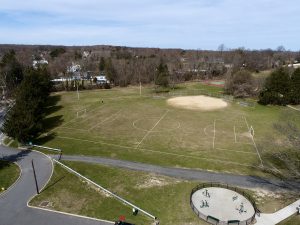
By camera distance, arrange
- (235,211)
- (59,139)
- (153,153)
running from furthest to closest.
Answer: (59,139) < (153,153) < (235,211)

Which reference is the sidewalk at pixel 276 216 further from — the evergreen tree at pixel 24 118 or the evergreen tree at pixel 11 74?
the evergreen tree at pixel 11 74

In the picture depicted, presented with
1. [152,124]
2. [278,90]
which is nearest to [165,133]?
[152,124]

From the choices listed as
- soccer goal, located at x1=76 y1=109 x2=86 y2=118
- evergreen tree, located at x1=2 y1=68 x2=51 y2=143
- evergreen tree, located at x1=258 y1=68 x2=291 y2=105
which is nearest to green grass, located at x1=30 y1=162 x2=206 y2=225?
evergreen tree, located at x1=2 y1=68 x2=51 y2=143

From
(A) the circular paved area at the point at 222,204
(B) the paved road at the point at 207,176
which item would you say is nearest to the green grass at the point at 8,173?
(B) the paved road at the point at 207,176

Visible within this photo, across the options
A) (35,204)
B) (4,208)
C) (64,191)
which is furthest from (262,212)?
(4,208)

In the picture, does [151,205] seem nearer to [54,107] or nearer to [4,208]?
[4,208]

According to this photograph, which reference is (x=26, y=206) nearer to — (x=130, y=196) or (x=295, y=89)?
(x=130, y=196)
